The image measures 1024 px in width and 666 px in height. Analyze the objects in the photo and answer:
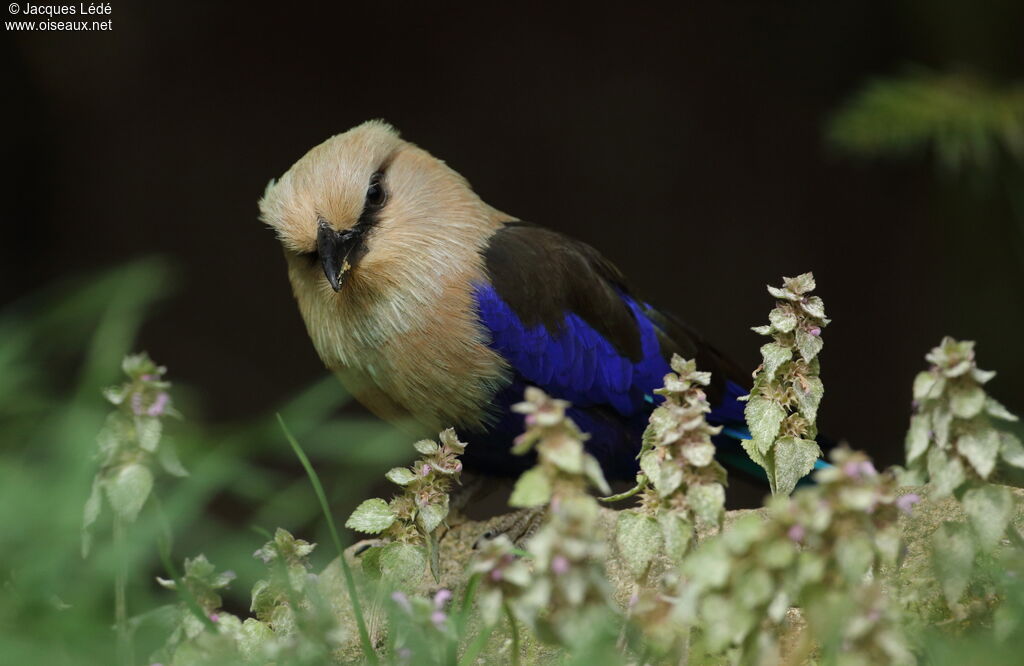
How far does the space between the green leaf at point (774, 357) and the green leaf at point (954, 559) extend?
1.35 ft

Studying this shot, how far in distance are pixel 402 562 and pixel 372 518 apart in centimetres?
10

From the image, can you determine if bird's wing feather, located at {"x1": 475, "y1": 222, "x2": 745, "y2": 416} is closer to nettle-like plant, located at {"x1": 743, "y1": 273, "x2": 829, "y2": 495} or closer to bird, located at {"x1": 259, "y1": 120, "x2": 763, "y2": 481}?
bird, located at {"x1": 259, "y1": 120, "x2": 763, "y2": 481}

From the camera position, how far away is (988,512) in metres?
1.94

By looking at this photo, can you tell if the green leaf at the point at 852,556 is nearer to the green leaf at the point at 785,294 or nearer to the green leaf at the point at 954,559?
the green leaf at the point at 954,559

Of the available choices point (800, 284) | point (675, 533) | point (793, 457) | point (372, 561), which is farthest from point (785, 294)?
point (372, 561)

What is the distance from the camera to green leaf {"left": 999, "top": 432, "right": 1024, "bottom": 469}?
1946 mm

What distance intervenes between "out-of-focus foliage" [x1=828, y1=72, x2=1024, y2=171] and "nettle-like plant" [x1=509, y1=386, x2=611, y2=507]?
101 inches

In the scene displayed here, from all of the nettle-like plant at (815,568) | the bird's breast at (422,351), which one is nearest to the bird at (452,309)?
the bird's breast at (422,351)

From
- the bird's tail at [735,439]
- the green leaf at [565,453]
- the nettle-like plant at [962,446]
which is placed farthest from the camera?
the bird's tail at [735,439]

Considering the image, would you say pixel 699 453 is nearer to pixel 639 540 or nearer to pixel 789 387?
pixel 639 540

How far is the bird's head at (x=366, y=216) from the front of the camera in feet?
10.6

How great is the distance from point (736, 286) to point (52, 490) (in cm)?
433

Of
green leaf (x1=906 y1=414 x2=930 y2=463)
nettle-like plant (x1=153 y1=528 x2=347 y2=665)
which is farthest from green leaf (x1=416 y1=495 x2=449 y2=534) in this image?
green leaf (x1=906 y1=414 x2=930 y2=463)

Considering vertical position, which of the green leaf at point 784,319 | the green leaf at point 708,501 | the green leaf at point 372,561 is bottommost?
the green leaf at point 372,561
